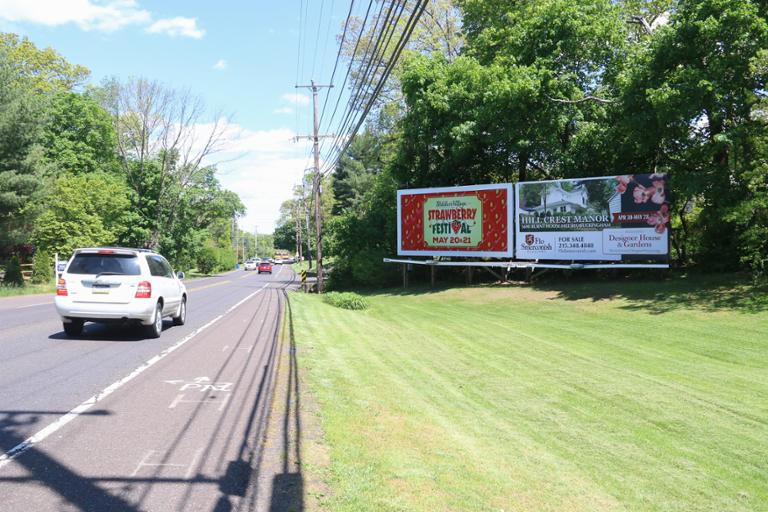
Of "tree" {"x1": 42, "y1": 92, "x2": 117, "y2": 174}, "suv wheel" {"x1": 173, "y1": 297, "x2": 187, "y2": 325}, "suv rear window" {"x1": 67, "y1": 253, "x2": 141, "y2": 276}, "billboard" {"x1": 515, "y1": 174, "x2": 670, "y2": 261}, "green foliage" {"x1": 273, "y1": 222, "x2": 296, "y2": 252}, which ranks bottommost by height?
"suv wheel" {"x1": 173, "y1": 297, "x2": 187, "y2": 325}

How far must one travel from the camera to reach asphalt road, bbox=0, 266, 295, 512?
14.3 feet

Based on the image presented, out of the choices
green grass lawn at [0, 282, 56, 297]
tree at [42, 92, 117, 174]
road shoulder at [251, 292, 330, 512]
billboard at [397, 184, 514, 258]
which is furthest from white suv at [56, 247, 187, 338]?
tree at [42, 92, 117, 174]

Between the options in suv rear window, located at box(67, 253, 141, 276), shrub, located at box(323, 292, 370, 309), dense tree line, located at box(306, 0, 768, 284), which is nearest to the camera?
suv rear window, located at box(67, 253, 141, 276)

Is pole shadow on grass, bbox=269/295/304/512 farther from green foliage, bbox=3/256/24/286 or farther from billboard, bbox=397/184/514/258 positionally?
green foliage, bbox=3/256/24/286

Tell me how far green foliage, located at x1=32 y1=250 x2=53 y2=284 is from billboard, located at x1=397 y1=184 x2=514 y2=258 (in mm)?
20583

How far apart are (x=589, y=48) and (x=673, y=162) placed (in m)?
7.72

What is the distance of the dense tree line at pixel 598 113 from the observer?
2038 cm

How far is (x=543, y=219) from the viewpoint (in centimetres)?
2753

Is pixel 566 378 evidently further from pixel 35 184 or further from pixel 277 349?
pixel 35 184

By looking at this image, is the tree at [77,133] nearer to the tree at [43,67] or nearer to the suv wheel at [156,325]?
the tree at [43,67]

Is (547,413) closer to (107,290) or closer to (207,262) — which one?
(107,290)

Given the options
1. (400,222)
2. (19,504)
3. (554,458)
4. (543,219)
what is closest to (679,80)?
(543,219)

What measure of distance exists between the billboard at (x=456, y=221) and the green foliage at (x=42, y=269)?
20.6m

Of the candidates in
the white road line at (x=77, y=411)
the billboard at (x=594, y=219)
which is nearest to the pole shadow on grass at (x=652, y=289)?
the billboard at (x=594, y=219)
